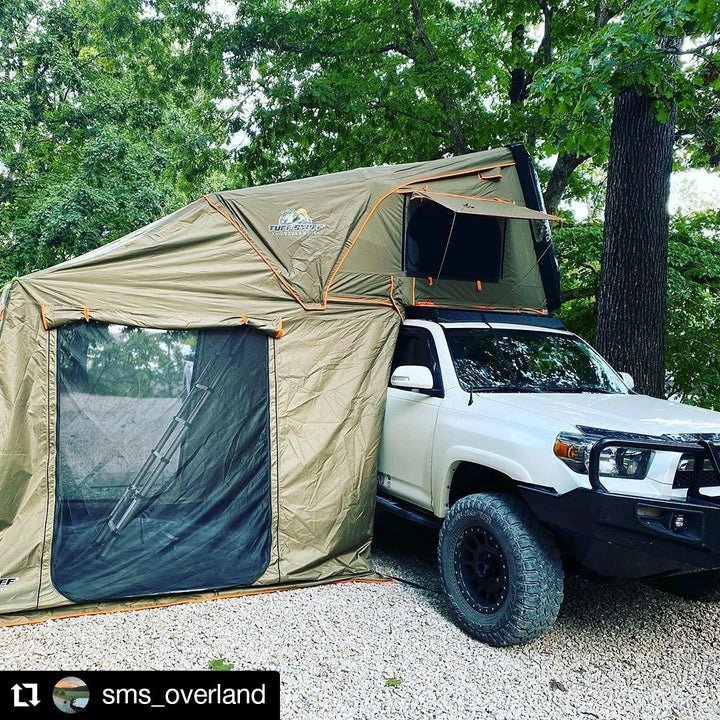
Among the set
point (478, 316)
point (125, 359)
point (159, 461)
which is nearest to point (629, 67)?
point (478, 316)

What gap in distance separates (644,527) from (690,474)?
449mm

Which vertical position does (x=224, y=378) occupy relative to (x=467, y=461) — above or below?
above

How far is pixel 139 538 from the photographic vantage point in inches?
187

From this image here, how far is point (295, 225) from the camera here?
549 centimetres

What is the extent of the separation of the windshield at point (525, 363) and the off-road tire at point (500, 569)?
3.04 feet

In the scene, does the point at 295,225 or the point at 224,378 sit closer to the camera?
the point at 224,378

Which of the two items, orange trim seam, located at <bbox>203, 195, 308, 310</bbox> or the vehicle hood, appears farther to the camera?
orange trim seam, located at <bbox>203, 195, 308, 310</bbox>

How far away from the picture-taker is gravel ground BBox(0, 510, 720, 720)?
3559 millimetres

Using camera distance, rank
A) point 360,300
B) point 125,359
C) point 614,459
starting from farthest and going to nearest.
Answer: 1. point 360,300
2. point 125,359
3. point 614,459

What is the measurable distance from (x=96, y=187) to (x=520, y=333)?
12119 millimetres

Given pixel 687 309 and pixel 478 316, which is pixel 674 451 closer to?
pixel 478 316

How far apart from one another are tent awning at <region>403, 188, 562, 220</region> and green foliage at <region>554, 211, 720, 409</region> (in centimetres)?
388

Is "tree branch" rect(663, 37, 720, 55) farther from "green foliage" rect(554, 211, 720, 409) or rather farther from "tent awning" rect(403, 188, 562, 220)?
"green foliage" rect(554, 211, 720, 409)

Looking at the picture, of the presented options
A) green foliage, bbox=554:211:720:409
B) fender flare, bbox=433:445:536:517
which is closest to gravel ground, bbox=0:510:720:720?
fender flare, bbox=433:445:536:517
